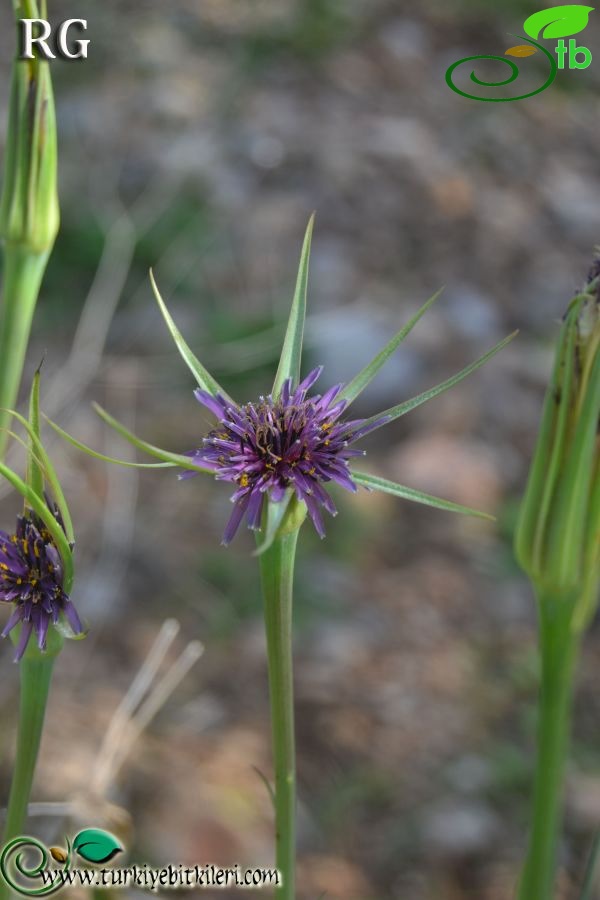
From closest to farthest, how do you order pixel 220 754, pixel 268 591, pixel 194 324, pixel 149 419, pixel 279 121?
pixel 268 591 < pixel 220 754 < pixel 149 419 < pixel 194 324 < pixel 279 121

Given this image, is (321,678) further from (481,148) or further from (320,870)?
(481,148)

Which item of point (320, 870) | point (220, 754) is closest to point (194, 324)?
point (220, 754)

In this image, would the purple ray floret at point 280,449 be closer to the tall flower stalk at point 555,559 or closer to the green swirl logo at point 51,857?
the tall flower stalk at point 555,559

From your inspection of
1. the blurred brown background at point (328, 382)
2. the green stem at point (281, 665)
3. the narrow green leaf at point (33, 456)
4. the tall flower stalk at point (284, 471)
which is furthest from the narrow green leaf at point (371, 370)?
the blurred brown background at point (328, 382)

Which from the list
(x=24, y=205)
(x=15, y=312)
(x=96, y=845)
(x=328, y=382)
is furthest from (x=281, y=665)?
(x=328, y=382)

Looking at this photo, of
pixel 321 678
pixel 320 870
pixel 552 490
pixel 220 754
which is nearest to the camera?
pixel 552 490
